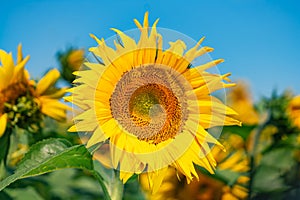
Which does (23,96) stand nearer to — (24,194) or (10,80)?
(10,80)

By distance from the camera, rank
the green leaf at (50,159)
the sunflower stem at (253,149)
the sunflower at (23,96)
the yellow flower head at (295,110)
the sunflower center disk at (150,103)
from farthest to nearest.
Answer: the yellow flower head at (295,110), the sunflower stem at (253,149), the sunflower at (23,96), the sunflower center disk at (150,103), the green leaf at (50,159)

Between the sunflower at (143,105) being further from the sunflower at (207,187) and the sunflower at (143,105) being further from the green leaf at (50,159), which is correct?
the sunflower at (207,187)

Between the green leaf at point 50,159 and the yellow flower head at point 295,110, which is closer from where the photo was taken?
the green leaf at point 50,159

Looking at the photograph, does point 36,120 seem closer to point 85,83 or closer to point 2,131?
point 2,131

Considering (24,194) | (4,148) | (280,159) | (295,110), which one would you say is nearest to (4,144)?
(4,148)

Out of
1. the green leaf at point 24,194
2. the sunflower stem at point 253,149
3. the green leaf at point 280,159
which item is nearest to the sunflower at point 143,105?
the green leaf at point 24,194

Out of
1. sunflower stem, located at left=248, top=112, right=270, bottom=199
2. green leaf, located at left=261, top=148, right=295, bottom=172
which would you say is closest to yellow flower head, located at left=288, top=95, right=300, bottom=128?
sunflower stem, located at left=248, top=112, right=270, bottom=199

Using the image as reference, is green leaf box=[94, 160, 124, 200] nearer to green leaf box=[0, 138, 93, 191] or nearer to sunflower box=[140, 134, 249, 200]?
green leaf box=[0, 138, 93, 191]
